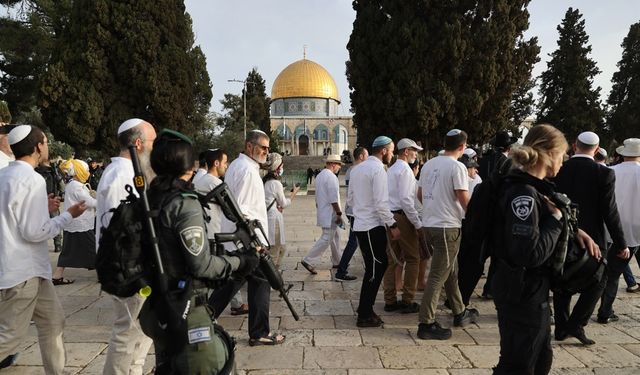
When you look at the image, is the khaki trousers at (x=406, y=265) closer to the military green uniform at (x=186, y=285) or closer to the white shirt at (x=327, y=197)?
the white shirt at (x=327, y=197)

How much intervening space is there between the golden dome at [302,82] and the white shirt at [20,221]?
68.7m

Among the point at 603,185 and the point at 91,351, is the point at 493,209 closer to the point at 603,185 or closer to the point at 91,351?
the point at 603,185

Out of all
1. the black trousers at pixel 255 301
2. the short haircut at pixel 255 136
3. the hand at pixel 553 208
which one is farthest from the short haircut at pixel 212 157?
the hand at pixel 553 208

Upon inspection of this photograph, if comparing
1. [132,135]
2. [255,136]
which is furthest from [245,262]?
[255,136]

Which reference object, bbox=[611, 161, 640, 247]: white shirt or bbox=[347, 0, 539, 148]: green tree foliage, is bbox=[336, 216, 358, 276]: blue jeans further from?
bbox=[347, 0, 539, 148]: green tree foliage

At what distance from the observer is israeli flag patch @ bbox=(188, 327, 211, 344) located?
2.13m

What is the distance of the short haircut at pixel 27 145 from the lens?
10.2 feet

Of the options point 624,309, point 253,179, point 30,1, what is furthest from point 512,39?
point 30,1

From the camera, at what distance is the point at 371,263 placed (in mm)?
4629

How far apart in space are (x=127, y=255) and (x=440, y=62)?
2269 cm

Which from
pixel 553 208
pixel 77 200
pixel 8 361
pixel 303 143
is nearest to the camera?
pixel 553 208

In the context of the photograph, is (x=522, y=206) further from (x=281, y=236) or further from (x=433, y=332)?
(x=281, y=236)

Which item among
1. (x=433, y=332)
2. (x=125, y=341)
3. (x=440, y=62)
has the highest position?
(x=440, y=62)

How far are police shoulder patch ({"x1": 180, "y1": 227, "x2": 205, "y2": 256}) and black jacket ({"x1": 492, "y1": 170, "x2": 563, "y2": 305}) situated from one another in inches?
63.3
